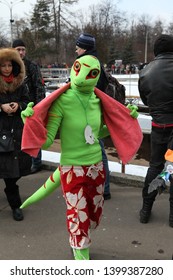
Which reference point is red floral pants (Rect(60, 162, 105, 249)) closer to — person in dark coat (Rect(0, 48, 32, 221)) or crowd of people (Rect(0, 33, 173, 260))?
crowd of people (Rect(0, 33, 173, 260))

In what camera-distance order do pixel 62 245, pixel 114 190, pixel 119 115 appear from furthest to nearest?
pixel 114 190 < pixel 62 245 < pixel 119 115

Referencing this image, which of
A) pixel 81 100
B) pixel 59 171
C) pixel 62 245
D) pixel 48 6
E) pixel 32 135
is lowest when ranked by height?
pixel 62 245

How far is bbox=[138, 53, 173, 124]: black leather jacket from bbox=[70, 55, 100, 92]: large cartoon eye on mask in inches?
40.6

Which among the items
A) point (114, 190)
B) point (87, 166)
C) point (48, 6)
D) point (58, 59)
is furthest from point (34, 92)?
point (48, 6)

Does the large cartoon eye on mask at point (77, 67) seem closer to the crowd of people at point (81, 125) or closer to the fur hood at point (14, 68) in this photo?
the crowd of people at point (81, 125)

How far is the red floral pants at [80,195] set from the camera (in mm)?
2648

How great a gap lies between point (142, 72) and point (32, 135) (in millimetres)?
1699

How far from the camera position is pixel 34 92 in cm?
484

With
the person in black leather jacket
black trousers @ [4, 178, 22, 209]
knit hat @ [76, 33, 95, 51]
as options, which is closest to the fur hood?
knit hat @ [76, 33, 95, 51]

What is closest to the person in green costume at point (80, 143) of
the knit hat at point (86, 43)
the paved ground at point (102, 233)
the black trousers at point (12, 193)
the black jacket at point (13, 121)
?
the paved ground at point (102, 233)

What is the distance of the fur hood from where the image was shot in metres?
3.52
